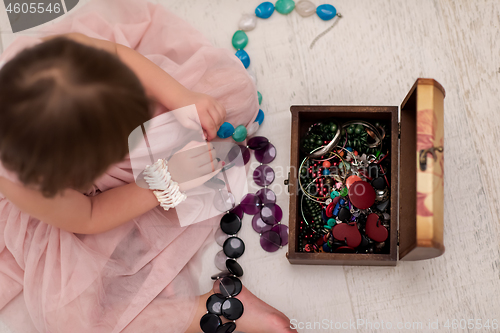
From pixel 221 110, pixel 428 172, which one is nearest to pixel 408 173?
pixel 428 172

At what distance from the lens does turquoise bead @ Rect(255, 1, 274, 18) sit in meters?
0.93

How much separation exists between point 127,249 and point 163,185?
0.17 m

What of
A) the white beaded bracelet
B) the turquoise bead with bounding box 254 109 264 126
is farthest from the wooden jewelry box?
the white beaded bracelet

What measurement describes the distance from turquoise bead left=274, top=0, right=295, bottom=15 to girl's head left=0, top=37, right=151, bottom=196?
0.44 metres

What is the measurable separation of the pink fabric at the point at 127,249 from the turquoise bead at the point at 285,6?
0.66ft

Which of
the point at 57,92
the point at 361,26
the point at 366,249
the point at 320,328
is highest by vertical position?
the point at 361,26

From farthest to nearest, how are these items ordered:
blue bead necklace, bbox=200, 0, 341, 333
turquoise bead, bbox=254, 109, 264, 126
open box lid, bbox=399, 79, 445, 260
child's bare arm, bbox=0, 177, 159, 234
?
turquoise bead, bbox=254, 109, 264, 126 → blue bead necklace, bbox=200, 0, 341, 333 → child's bare arm, bbox=0, 177, 159, 234 → open box lid, bbox=399, 79, 445, 260

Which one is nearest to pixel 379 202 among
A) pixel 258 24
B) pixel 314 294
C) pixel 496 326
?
pixel 314 294

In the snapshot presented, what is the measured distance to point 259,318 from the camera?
0.77 m

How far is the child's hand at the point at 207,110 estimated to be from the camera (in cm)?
76

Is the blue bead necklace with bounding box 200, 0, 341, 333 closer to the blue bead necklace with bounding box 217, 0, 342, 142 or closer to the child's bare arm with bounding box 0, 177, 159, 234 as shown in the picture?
the blue bead necklace with bounding box 217, 0, 342, 142

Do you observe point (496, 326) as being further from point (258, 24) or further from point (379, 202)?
point (258, 24)

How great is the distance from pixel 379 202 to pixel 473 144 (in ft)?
0.90

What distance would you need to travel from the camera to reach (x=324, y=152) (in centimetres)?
77
